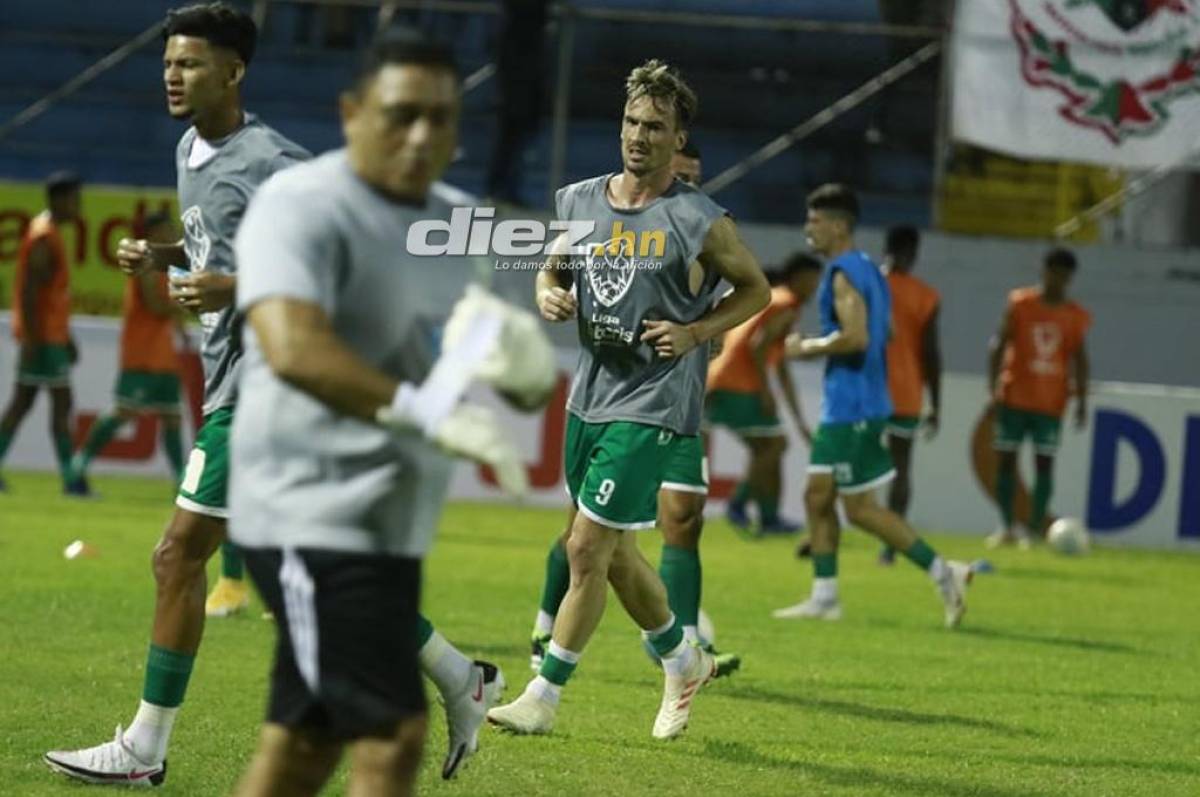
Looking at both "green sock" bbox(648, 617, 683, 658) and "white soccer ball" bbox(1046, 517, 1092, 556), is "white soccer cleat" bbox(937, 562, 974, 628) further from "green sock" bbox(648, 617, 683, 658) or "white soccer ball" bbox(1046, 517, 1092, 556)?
"white soccer ball" bbox(1046, 517, 1092, 556)

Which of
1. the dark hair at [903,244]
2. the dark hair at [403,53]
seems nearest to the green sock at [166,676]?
the dark hair at [403,53]

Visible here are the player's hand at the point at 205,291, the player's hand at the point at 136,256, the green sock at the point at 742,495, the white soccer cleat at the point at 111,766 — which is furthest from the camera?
the green sock at the point at 742,495

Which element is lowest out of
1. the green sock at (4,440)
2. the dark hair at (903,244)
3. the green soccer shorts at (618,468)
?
the green sock at (4,440)

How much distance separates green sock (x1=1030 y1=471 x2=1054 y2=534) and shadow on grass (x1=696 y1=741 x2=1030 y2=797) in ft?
37.9

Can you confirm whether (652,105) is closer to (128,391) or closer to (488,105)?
(128,391)

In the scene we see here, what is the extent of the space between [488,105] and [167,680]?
58.8 ft

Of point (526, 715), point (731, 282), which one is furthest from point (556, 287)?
point (526, 715)

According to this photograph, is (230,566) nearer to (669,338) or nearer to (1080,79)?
(669,338)

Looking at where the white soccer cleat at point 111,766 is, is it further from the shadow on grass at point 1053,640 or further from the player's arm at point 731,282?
the shadow on grass at point 1053,640

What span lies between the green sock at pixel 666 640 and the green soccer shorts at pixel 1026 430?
36.2ft

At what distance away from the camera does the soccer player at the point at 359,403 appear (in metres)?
4.88

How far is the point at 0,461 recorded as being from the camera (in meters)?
20.2

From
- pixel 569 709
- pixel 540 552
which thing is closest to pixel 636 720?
pixel 569 709

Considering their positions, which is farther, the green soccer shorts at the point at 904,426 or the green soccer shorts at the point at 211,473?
the green soccer shorts at the point at 904,426
